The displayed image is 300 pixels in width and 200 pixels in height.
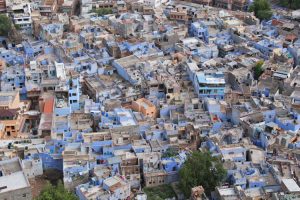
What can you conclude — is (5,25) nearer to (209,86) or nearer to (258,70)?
(209,86)

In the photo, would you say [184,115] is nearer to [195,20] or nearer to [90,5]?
[195,20]

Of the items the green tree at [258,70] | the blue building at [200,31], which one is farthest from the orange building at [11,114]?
the blue building at [200,31]

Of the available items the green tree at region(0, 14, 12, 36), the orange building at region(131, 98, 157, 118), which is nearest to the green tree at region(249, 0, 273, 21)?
the orange building at region(131, 98, 157, 118)

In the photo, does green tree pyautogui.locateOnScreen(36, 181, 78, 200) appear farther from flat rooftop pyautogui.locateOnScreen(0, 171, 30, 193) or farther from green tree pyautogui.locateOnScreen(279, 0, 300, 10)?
green tree pyautogui.locateOnScreen(279, 0, 300, 10)

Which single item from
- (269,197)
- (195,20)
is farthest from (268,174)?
(195,20)

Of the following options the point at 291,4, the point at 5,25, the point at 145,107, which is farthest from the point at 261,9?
the point at 5,25

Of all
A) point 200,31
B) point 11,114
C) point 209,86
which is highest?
point 200,31

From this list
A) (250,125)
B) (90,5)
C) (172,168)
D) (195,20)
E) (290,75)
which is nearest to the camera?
(172,168)

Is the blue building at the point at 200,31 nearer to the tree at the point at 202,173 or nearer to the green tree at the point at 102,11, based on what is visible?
the green tree at the point at 102,11
